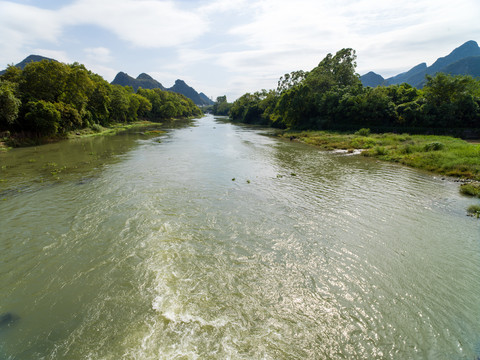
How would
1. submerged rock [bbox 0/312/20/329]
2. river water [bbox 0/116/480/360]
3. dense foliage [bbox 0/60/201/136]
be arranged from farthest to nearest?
dense foliage [bbox 0/60/201/136] < submerged rock [bbox 0/312/20/329] < river water [bbox 0/116/480/360]

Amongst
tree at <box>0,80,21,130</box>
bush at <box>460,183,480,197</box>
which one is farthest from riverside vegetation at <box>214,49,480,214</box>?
tree at <box>0,80,21,130</box>

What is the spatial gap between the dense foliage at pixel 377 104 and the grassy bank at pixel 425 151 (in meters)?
8.28

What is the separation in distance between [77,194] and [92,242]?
26.1ft

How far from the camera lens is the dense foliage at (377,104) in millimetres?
43469

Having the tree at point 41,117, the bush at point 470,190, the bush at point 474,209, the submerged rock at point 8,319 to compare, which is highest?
the tree at point 41,117

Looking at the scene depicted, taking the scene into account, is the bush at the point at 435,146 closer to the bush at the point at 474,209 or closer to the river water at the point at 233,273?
the river water at the point at 233,273

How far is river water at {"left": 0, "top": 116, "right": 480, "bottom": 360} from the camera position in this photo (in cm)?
643

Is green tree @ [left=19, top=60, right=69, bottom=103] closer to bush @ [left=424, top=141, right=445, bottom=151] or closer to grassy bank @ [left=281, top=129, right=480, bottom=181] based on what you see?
grassy bank @ [left=281, top=129, right=480, bottom=181]

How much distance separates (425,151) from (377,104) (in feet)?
83.0

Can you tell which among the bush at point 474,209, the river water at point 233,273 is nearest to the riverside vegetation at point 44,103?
the river water at point 233,273

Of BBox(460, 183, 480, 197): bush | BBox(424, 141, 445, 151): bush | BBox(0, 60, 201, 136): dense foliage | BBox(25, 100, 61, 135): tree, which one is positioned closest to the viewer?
BBox(460, 183, 480, 197): bush

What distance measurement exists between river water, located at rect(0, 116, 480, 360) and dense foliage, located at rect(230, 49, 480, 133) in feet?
118

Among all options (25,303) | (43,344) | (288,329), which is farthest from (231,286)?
(25,303)

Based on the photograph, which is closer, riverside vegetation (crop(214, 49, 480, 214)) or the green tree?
riverside vegetation (crop(214, 49, 480, 214))
